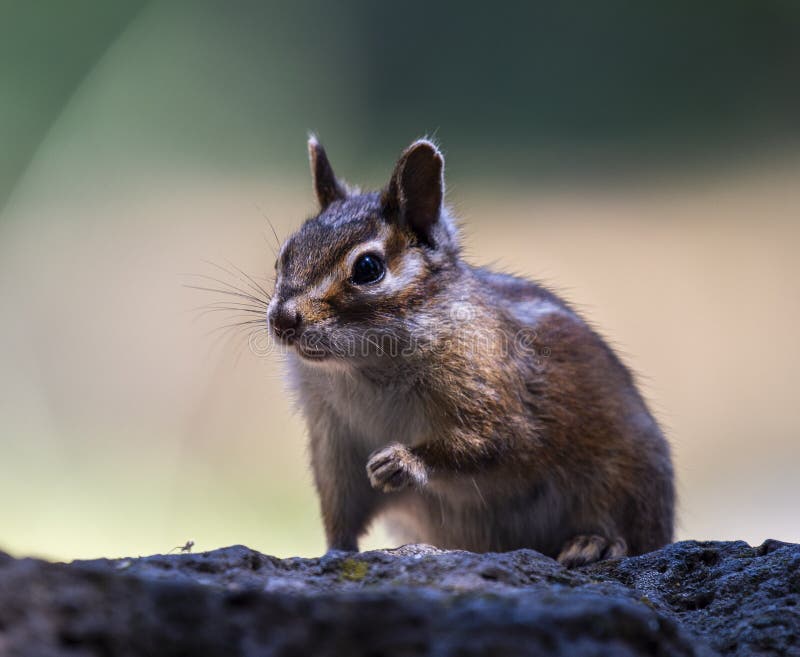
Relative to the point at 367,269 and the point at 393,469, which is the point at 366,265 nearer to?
the point at 367,269

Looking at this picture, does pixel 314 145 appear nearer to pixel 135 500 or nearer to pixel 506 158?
pixel 135 500

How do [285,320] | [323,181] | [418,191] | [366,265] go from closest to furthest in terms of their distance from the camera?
[285,320] → [366,265] → [418,191] → [323,181]

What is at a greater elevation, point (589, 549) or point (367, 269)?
point (367, 269)

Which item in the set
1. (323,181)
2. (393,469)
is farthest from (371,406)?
(323,181)

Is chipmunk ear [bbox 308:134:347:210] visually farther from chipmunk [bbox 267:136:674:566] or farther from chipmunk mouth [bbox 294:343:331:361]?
chipmunk mouth [bbox 294:343:331:361]

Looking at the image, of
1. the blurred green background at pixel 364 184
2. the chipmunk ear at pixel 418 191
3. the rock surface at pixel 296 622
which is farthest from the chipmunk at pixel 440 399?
the blurred green background at pixel 364 184

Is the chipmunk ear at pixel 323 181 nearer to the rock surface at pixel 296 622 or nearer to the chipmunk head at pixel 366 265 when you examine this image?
the chipmunk head at pixel 366 265
